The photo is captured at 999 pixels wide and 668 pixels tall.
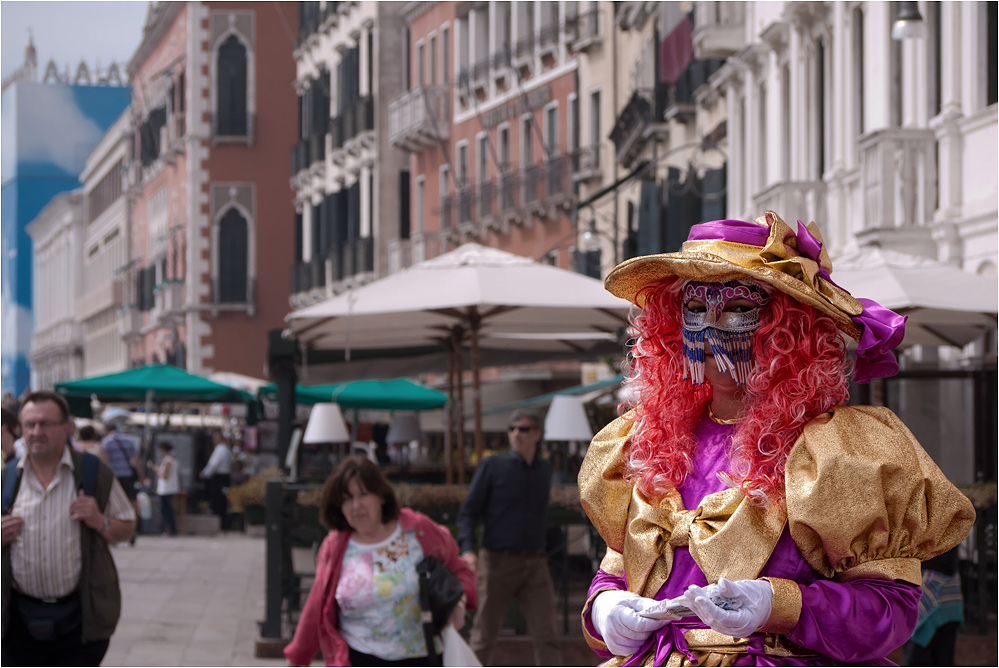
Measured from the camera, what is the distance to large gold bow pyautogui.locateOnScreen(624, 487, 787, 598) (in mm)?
2738

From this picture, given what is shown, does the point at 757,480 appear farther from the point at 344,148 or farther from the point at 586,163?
the point at 344,148

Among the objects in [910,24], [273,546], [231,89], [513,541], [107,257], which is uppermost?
[231,89]

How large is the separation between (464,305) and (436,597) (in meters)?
3.85

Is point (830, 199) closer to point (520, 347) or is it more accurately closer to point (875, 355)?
point (520, 347)

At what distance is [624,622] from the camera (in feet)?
9.10

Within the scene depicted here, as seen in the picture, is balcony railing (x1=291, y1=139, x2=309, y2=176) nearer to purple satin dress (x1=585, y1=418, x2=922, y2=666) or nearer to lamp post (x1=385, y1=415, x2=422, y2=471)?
lamp post (x1=385, y1=415, x2=422, y2=471)

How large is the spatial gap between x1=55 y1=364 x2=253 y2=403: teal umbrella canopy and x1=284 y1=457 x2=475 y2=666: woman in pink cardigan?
13374 mm

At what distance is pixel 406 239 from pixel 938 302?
2947 centimetres

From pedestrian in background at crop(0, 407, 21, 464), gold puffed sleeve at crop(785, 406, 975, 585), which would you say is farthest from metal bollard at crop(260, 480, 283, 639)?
gold puffed sleeve at crop(785, 406, 975, 585)

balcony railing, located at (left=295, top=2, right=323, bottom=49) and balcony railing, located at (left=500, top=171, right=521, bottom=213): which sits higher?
balcony railing, located at (left=295, top=2, right=323, bottom=49)

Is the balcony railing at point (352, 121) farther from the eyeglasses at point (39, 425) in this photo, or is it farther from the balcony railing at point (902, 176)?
the eyeglasses at point (39, 425)

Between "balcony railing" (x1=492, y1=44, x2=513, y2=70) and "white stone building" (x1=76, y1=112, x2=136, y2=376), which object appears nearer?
"balcony railing" (x1=492, y1=44, x2=513, y2=70)

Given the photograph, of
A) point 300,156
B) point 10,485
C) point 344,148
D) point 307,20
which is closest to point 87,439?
point 10,485

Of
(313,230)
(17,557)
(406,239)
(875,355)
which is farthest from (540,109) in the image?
(875,355)
